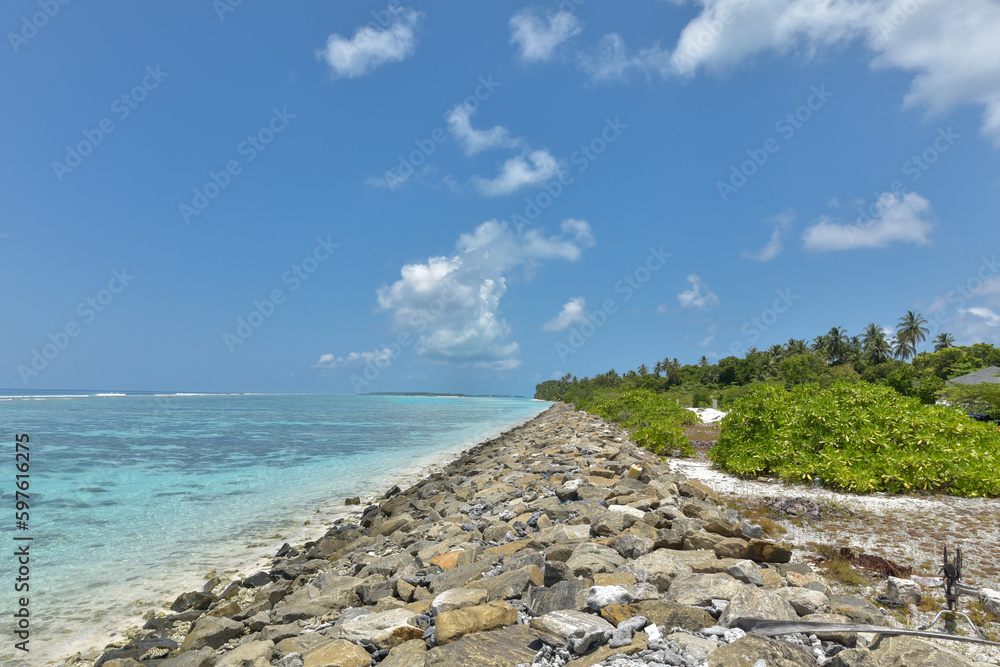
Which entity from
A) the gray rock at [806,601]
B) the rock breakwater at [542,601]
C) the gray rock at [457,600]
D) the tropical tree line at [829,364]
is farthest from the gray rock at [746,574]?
the tropical tree line at [829,364]

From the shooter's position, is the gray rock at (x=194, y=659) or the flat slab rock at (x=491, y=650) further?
the gray rock at (x=194, y=659)

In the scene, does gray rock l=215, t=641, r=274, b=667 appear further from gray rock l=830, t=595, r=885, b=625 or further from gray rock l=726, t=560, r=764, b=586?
gray rock l=830, t=595, r=885, b=625

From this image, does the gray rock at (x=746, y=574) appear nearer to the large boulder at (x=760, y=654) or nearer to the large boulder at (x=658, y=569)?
the large boulder at (x=658, y=569)

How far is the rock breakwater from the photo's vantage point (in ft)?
11.9

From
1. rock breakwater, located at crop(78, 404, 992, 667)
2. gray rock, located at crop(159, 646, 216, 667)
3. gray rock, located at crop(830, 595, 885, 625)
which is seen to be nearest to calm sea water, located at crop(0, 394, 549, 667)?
rock breakwater, located at crop(78, 404, 992, 667)

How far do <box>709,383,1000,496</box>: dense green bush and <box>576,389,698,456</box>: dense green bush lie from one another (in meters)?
3.26

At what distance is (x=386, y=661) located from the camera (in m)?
4.02

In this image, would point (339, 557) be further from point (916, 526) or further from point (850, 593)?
point (916, 526)

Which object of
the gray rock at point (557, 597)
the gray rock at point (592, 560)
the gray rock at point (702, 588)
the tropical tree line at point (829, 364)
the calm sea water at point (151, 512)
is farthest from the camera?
the tropical tree line at point (829, 364)

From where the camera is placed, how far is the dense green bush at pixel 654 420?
58.5ft

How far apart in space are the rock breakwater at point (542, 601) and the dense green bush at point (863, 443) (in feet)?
14.0

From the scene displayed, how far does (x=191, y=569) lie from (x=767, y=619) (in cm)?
981

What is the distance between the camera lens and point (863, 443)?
11.9m

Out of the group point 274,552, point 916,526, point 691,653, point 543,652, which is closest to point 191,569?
point 274,552
